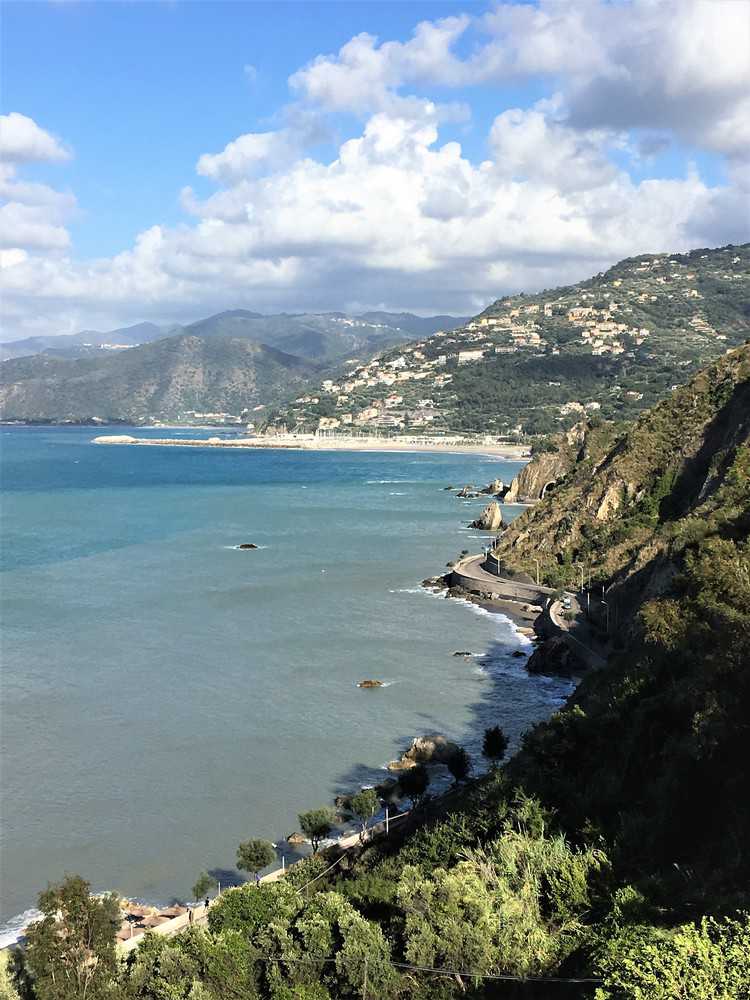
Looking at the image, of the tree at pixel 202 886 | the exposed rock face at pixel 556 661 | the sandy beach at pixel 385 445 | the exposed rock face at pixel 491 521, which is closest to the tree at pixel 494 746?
the tree at pixel 202 886

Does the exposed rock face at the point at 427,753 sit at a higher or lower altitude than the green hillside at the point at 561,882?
lower

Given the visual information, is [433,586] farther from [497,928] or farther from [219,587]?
[497,928]

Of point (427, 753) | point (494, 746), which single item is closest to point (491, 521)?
point (427, 753)

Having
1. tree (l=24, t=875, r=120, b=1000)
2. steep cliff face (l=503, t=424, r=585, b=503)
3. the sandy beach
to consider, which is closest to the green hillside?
tree (l=24, t=875, r=120, b=1000)

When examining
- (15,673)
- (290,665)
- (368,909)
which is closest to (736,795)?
(368,909)

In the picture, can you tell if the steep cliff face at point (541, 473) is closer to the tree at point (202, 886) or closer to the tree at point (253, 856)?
the tree at point (253, 856)

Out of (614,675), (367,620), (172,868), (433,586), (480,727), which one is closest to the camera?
(172,868)

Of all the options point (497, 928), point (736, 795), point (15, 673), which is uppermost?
point (736, 795)
